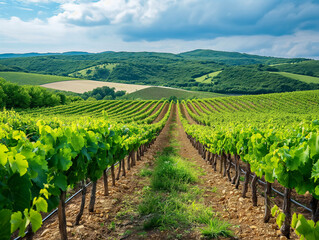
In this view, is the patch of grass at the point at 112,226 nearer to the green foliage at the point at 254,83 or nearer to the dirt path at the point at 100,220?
the dirt path at the point at 100,220

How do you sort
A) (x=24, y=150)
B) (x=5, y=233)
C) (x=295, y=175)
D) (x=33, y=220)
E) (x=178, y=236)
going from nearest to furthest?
1. (x=5, y=233)
2. (x=33, y=220)
3. (x=24, y=150)
4. (x=295, y=175)
5. (x=178, y=236)

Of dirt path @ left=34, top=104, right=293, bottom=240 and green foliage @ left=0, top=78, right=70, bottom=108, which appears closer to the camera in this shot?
dirt path @ left=34, top=104, right=293, bottom=240

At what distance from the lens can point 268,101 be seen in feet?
209

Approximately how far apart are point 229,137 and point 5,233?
7.73 meters

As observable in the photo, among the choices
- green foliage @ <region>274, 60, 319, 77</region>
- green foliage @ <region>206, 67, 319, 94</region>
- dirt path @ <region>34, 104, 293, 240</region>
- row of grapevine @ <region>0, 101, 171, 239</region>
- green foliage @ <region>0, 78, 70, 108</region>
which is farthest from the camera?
green foliage @ <region>274, 60, 319, 77</region>

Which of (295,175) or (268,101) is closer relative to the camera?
(295,175)

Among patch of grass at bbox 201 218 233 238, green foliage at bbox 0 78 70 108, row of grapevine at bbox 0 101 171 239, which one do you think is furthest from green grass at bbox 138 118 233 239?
green foliage at bbox 0 78 70 108

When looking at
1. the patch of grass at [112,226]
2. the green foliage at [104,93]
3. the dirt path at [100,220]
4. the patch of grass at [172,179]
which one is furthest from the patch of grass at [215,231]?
the green foliage at [104,93]

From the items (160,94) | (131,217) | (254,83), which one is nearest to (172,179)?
(131,217)

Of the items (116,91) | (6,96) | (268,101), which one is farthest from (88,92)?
(268,101)

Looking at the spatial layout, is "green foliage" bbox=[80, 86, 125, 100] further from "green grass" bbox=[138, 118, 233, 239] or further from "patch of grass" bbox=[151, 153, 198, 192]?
"green grass" bbox=[138, 118, 233, 239]

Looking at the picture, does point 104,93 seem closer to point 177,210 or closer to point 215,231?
point 177,210

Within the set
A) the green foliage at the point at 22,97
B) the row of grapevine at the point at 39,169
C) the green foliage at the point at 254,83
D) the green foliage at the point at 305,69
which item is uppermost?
the green foliage at the point at 305,69

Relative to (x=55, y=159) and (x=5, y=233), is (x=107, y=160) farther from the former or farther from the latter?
(x=5, y=233)
